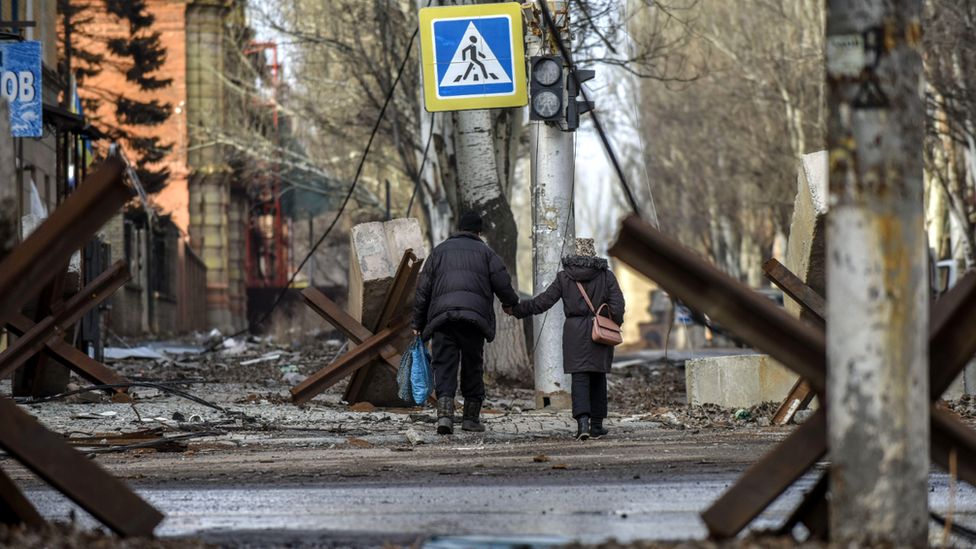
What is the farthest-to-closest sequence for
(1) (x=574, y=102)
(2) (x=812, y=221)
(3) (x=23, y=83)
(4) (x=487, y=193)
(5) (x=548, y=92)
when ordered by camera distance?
(4) (x=487, y=193)
(3) (x=23, y=83)
(1) (x=574, y=102)
(5) (x=548, y=92)
(2) (x=812, y=221)

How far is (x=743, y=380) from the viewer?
50.8 feet

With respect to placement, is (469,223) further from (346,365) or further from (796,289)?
(796,289)

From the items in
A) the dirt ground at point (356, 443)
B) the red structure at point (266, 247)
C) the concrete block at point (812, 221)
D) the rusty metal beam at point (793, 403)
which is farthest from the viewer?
the red structure at point (266, 247)

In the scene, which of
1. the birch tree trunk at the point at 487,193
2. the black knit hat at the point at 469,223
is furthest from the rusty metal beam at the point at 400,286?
the birch tree trunk at the point at 487,193

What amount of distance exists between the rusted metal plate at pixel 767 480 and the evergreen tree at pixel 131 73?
49.5 metres

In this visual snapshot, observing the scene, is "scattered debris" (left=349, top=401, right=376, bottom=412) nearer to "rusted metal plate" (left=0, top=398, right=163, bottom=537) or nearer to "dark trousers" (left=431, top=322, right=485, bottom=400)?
"dark trousers" (left=431, top=322, right=485, bottom=400)

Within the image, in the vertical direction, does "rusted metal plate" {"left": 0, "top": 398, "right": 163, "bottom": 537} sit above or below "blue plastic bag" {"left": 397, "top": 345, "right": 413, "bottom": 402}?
above

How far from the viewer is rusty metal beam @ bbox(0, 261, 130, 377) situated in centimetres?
1470

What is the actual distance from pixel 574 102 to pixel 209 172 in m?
45.5

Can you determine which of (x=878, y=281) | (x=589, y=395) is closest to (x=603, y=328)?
(x=589, y=395)

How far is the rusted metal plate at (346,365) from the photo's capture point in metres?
15.1

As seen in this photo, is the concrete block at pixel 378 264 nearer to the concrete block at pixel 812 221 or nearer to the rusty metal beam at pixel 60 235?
the concrete block at pixel 812 221

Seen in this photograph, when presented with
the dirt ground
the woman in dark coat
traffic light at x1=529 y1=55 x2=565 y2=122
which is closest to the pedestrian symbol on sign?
traffic light at x1=529 y1=55 x2=565 y2=122

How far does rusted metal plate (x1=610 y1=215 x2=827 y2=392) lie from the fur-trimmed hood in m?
7.77
